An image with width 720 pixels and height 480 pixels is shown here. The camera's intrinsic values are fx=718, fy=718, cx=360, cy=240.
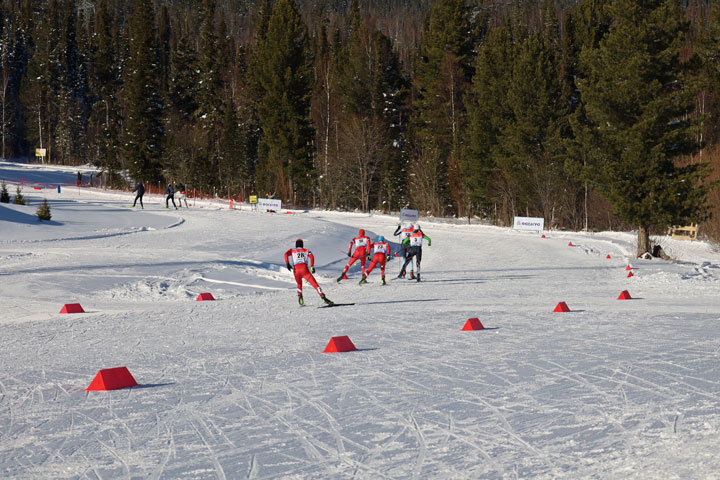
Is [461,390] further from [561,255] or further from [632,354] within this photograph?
[561,255]

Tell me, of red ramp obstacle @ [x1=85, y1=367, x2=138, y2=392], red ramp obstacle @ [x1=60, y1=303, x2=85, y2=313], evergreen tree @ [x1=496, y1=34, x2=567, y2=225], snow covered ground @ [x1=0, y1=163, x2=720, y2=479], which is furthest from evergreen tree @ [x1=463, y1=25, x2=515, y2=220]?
red ramp obstacle @ [x1=85, y1=367, x2=138, y2=392]

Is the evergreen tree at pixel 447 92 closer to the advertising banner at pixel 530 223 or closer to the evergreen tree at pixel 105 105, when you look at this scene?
the advertising banner at pixel 530 223

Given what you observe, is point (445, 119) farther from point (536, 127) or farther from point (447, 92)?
point (536, 127)

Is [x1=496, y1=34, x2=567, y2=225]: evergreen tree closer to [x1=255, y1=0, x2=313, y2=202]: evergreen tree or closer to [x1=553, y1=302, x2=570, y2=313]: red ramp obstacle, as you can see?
[x1=255, y1=0, x2=313, y2=202]: evergreen tree

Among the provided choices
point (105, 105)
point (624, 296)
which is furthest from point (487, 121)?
point (105, 105)

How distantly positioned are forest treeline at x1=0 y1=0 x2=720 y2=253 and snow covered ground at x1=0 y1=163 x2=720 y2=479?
8.87 m

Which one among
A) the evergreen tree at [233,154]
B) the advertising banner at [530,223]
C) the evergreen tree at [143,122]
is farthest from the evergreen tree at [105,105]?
the advertising banner at [530,223]

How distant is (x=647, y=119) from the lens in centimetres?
2606

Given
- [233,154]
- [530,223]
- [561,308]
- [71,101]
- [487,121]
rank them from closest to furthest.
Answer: [561,308] → [530,223] → [487,121] → [233,154] → [71,101]

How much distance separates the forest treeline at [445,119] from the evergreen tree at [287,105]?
0.44 feet

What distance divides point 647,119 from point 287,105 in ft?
127

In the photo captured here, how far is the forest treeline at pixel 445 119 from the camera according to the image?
2684 cm

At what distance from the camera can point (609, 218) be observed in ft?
143

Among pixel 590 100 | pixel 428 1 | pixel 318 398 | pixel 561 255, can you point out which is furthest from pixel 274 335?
pixel 428 1
